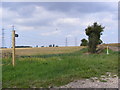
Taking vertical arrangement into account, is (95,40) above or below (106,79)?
above

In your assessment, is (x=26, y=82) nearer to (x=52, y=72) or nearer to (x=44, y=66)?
(x=52, y=72)

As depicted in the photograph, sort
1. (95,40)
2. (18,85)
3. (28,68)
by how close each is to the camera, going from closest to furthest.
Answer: (18,85)
(28,68)
(95,40)

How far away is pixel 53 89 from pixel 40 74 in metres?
2.17

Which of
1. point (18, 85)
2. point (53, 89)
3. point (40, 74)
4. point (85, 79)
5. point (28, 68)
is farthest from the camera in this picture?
point (28, 68)

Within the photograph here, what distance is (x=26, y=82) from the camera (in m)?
6.50

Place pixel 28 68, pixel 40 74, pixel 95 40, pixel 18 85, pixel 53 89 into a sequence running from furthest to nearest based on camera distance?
pixel 95 40 → pixel 28 68 → pixel 40 74 → pixel 18 85 → pixel 53 89

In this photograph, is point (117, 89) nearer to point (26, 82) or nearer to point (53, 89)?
point (53, 89)

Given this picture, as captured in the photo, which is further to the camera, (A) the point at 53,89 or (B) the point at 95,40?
(B) the point at 95,40

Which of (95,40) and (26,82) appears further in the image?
(95,40)

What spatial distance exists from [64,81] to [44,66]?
2.47m

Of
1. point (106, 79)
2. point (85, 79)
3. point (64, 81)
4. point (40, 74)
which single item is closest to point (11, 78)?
point (40, 74)

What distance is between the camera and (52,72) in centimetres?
785

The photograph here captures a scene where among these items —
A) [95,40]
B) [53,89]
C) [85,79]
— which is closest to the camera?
[53,89]

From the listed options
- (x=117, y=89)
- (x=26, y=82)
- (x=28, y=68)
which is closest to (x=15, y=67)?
(x=28, y=68)
